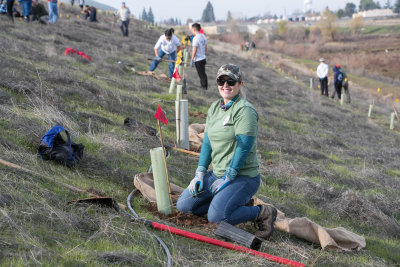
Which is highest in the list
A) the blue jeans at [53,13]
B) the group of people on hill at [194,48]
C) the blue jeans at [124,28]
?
the blue jeans at [53,13]

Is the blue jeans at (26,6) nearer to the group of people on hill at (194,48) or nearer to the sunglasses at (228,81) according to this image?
the group of people on hill at (194,48)

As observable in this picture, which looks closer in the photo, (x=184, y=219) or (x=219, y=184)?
(x=219, y=184)

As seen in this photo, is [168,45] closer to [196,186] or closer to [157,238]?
[196,186]

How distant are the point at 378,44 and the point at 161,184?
81.3 meters

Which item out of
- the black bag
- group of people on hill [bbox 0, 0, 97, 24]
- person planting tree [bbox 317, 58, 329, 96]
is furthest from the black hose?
person planting tree [bbox 317, 58, 329, 96]

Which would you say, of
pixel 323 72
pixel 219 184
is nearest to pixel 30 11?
pixel 323 72

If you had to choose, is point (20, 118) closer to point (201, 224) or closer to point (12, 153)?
point (12, 153)

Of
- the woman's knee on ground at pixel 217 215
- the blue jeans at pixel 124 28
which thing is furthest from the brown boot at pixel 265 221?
the blue jeans at pixel 124 28

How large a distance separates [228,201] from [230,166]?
0.34 meters

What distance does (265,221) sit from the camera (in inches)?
181

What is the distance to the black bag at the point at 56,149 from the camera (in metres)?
5.18

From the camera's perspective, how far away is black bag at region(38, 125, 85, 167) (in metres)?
5.18

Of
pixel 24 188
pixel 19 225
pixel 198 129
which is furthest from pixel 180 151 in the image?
pixel 19 225

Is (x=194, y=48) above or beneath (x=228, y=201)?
above
